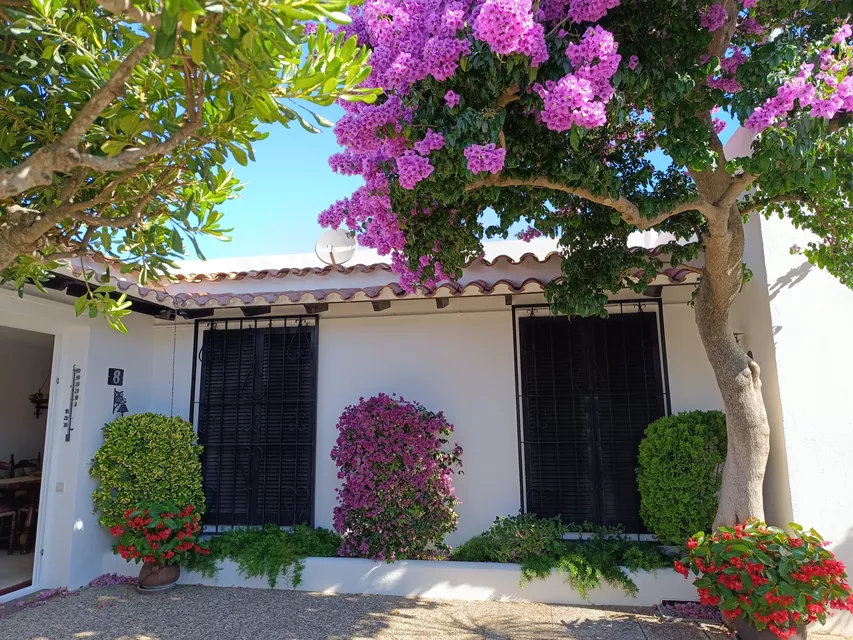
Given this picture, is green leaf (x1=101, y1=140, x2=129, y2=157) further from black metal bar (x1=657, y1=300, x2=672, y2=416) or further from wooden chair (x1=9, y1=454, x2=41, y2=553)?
wooden chair (x1=9, y1=454, x2=41, y2=553)

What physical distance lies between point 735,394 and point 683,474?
1066 mm

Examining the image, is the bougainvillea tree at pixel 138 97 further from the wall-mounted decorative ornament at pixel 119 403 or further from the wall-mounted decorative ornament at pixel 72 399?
the wall-mounted decorative ornament at pixel 119 403

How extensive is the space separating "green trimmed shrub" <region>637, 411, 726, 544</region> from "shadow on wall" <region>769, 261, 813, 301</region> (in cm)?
130

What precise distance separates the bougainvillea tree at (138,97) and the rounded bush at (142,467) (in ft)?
10.4

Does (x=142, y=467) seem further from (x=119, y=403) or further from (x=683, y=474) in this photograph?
(x=683, y=474)

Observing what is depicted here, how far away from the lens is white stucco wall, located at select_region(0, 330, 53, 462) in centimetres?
1053

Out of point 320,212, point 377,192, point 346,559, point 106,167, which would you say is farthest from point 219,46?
point 346,559

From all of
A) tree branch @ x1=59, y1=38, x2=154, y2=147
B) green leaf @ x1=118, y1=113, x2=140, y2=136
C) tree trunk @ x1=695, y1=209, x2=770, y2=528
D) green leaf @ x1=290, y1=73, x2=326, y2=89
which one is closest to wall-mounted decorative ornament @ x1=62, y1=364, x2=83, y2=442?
green leaf @ x1=118, y1=113, x2=140, y2=136

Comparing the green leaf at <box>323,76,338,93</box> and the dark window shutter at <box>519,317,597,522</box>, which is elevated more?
the green leaf at <box>323,76,338,93</box>

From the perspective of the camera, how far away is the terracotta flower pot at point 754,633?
416 centimetres

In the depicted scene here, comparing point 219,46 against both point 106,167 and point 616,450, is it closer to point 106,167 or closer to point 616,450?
point 106,167

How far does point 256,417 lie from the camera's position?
706cm

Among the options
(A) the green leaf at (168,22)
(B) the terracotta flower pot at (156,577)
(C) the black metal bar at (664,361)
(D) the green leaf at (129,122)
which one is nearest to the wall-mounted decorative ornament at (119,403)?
(B) the terracotta flower pot at (156,577)

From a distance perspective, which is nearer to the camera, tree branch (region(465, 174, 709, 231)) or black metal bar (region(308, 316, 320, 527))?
tree branch (region(465, 174, 709, 231))
